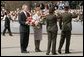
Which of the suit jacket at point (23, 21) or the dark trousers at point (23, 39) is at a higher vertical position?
the suit jacket at point (23, 21)

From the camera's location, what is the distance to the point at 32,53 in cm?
1455

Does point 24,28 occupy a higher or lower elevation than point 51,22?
lower

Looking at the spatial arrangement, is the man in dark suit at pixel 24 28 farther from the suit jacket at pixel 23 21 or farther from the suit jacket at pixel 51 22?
the suit jacket at pixel 51 22

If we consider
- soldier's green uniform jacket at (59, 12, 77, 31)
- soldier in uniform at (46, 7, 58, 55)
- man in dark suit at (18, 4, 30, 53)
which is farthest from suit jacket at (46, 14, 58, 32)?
man in dark suit at (18, 4, 30, 53)

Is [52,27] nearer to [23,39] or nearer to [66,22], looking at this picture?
[66,22]

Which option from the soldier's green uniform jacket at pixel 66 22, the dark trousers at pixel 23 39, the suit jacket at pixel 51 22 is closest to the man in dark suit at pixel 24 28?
the dark trousers at pixel 23 39

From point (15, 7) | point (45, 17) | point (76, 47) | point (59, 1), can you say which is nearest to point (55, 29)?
point (45, 17)

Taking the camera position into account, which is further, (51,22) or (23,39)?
(23,39)

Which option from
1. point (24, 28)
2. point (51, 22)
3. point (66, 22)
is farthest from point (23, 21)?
point (66, 22)

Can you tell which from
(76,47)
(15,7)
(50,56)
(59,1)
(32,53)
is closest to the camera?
(50,56)

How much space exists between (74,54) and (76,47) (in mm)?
2596

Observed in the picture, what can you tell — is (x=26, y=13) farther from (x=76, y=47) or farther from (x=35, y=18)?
(x=76, y=47)

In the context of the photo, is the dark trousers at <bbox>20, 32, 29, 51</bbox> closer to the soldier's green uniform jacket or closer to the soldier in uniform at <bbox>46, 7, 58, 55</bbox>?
the soldier in uniform at <bbox>46, 7, 58, 55</bbox>

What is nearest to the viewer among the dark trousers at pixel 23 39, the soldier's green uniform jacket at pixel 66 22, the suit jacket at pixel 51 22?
the suit jacket at pixel 51 22
